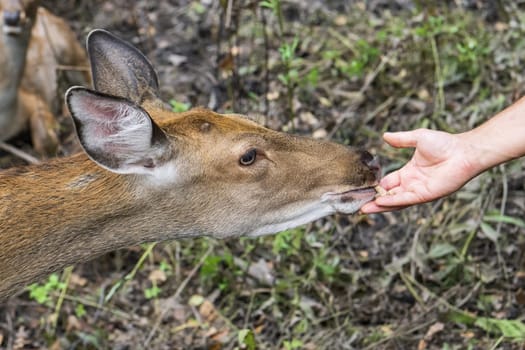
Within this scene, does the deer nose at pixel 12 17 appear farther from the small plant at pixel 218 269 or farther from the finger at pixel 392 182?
the finger at pixel 392 182

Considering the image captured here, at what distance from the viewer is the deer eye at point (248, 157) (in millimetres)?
4270

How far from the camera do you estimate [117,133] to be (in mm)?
3949

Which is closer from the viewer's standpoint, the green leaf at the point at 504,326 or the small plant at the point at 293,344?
the green leaf at the point at 504,326

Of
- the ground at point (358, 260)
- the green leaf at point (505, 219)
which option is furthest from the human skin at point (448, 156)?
the green leaf at point (505, 219)

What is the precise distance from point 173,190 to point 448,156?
1301mm

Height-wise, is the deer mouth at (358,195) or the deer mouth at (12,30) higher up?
the deer mouth at (358,195)

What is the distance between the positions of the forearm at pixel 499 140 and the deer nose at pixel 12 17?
16.3 ft

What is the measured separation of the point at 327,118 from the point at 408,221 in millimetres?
1553

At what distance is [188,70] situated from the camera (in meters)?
8.86

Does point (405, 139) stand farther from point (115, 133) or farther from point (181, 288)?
point (181, 288)

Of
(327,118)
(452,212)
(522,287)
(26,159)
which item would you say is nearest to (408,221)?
(452,212)

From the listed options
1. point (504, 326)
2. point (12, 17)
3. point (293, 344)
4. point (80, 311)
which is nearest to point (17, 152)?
point (12, 17)

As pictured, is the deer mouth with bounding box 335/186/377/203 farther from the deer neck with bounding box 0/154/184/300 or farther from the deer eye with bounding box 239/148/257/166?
the deer neck with bounding box 0/154/184/300

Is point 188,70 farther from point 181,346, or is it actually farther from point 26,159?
point 181,346
